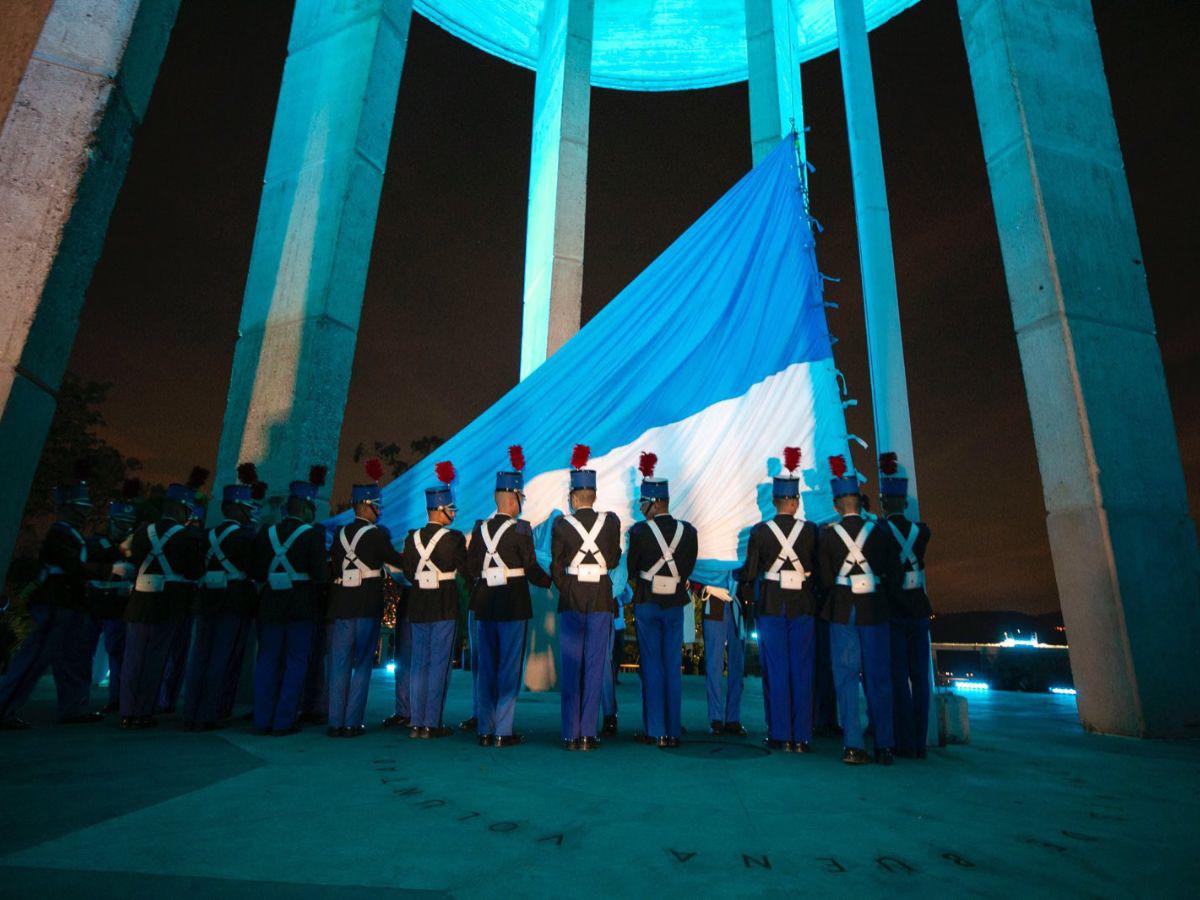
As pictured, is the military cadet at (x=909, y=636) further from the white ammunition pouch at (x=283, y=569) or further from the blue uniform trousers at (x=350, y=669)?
the white ammunition pouch at (x=283, y=569)

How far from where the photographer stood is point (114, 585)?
7066 mm

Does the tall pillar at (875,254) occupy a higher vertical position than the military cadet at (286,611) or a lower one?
higher

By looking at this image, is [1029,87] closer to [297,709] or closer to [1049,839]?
[1049,839]

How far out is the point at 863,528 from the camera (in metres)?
5.15

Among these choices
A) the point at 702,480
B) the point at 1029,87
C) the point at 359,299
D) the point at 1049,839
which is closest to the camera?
the point at 1049,839

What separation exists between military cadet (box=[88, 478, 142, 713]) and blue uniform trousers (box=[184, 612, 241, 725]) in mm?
1573

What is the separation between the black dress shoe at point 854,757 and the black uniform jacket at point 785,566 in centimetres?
98

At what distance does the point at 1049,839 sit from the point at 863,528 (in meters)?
2.47

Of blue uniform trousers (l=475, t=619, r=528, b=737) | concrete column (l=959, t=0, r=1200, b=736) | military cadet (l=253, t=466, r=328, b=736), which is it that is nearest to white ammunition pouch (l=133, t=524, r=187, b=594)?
military cadet (l=253, t=466, r=328, b=736)

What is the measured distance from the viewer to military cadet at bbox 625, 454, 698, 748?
17.7 feet

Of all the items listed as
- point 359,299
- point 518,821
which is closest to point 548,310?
point 359,299

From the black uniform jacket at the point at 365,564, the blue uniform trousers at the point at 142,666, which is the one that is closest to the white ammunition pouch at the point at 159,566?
the blue uniform trousers at the point at 142,666

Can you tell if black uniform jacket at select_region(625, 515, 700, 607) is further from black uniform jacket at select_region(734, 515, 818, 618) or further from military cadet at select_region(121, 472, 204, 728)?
military cadet at select_region(121, 472, 204, 728)

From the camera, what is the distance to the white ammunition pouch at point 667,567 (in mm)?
5438
